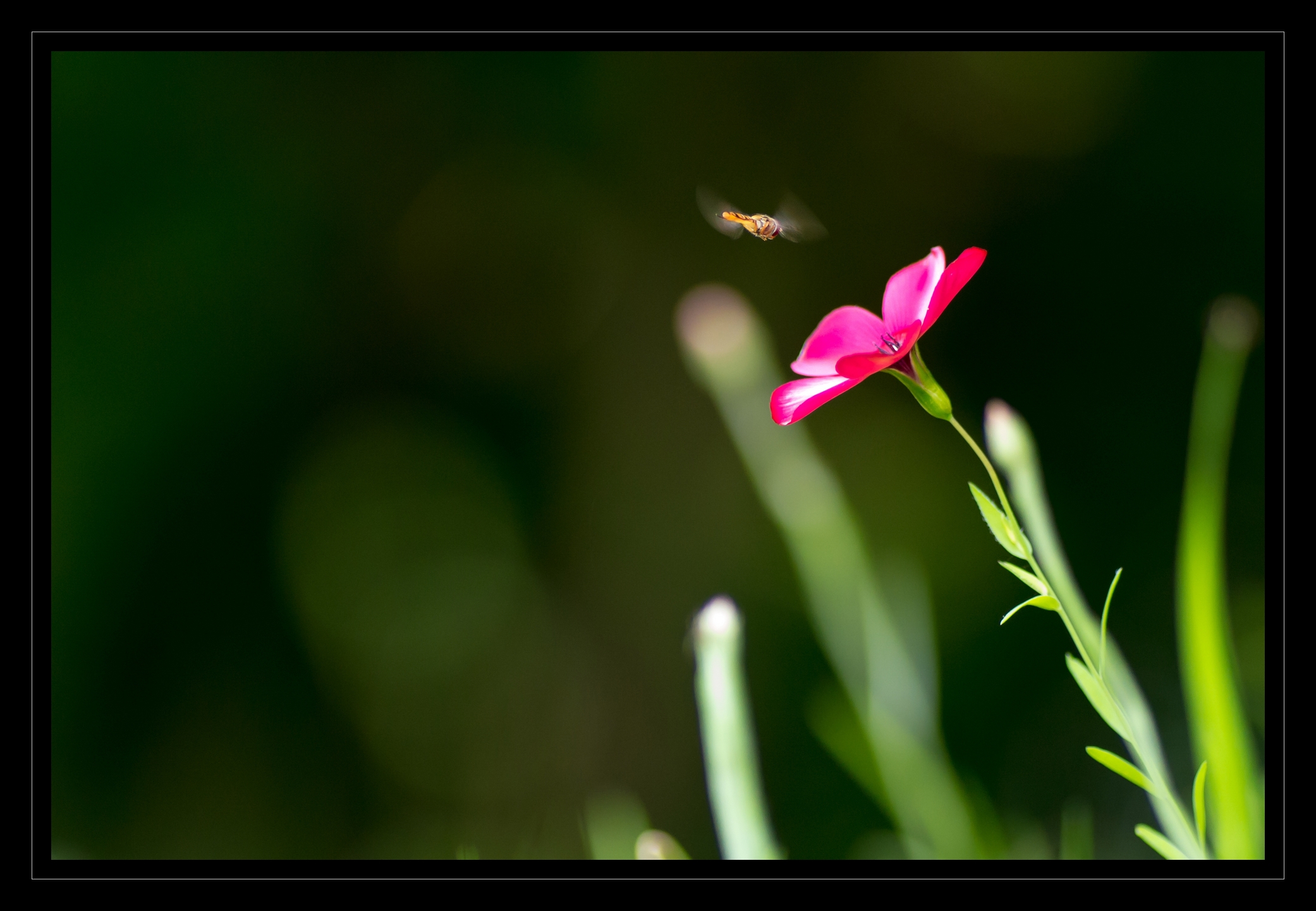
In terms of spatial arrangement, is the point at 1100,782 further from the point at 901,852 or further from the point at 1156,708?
the point at 901,852

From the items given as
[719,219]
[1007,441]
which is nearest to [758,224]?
[719,219]

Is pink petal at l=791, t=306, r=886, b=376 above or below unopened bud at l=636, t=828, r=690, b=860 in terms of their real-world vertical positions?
above

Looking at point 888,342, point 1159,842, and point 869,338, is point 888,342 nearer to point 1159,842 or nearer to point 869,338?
point 869,338

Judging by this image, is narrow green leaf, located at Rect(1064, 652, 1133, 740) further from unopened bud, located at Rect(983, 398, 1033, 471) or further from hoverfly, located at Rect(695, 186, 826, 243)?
hoverfly, located at Rect(695, 186, 826, 243)

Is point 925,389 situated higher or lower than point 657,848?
higher

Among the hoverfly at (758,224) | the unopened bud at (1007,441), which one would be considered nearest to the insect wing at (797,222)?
the hoverfly at (758,224)

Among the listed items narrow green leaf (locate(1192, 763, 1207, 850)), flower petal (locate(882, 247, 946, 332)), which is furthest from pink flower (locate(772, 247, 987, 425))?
narrow green leaf (locate(1192, 763, 1207, 850))
